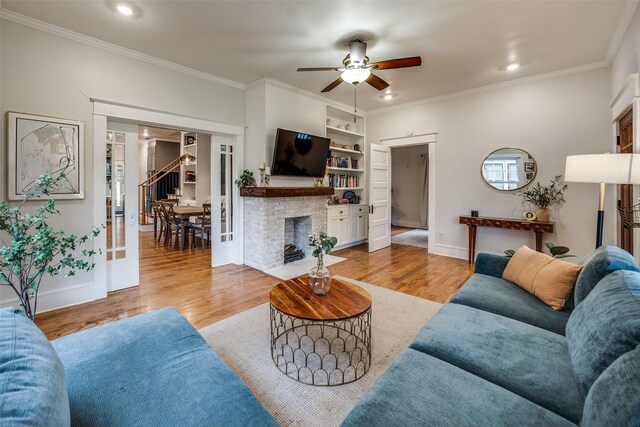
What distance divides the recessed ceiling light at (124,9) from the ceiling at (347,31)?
0.30 feet

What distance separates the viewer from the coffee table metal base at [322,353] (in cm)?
203

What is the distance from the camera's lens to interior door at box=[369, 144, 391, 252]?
18.8ft

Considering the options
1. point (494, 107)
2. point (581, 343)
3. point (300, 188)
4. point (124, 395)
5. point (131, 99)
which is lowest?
point (124, 395)

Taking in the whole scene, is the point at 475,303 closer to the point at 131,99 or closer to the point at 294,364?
the point at 294,364

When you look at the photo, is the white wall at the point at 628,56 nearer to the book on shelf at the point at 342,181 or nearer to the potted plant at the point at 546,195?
the potted plant at the point at 546,195

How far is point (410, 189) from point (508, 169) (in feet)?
15.5

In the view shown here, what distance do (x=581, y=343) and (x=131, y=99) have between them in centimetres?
465

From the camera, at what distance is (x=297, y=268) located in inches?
182

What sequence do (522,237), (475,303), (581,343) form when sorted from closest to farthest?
(581,343) < (475,303) < (522,237)

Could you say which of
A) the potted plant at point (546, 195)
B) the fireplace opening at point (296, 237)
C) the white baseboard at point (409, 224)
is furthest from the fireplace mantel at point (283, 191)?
the white baseboard at point (409, 224)

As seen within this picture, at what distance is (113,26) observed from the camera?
300cm

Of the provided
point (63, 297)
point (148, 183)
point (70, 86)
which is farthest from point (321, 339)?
point (148, 183)

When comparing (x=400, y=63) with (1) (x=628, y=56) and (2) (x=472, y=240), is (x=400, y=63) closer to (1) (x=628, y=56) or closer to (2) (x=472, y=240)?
(1) (x=628, y=56)

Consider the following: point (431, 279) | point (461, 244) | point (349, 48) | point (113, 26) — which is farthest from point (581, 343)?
point (113, 26)
